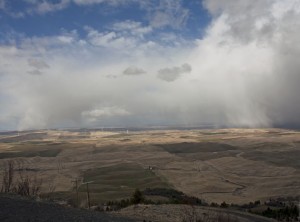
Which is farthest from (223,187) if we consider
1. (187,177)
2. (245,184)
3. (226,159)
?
(226,159)

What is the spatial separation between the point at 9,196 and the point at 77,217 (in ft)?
13.9

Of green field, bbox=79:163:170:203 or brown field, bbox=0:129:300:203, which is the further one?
brown field, bbox=0:129:300:203

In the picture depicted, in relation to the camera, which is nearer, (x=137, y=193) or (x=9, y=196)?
(x=9, y=196)

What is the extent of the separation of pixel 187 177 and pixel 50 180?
3631 centimetres

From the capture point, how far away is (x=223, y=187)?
96.1 m

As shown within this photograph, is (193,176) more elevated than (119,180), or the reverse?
(119,180)

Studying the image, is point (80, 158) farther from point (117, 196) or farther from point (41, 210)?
point (41, 210)

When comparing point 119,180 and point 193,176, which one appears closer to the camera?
point 119,180

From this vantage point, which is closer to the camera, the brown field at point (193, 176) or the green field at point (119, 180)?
the green field at point (119, 180)

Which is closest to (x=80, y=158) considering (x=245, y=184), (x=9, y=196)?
(x=245, y=184)

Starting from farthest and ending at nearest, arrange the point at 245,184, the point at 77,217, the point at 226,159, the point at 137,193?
the point at 226,159 < the point at 245,184 < the point at 137,193 < the point at 77,217

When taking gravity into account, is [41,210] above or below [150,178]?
above

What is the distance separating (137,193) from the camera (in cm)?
3662

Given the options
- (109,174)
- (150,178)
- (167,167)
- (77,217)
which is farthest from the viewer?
(167,167)
